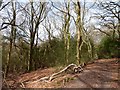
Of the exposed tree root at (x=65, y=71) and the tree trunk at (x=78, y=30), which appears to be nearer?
the exposed tree root at (x=65, y=71)

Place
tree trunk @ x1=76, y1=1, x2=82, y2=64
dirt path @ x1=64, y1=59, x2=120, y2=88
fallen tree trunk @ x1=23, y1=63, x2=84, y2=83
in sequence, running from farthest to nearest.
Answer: tree trunk @ x1=76, y1=1, x2=82, y2=64 < fallen tree trunk @ x1=23, y1=63, x2=84, y2=83 < dirt path @ x1=64, y1=59, x2=120, y2=88

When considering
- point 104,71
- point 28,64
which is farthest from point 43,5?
point 104,71

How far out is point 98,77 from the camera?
31.0 ft

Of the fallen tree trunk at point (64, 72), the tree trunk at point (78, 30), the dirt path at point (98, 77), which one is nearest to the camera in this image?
the dirt path at point (98, 77)

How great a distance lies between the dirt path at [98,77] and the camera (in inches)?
345

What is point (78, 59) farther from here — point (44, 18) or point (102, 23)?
point (44, 18)

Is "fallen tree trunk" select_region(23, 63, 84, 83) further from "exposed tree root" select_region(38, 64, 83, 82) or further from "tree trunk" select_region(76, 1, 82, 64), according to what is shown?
"tree trunk" select_region(76, 1, 82, 64)

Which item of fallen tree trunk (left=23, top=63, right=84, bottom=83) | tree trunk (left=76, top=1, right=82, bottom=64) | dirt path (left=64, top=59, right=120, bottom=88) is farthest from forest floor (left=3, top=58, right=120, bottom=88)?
tree trunk (left=76, top=1, right=82, bottom=64)

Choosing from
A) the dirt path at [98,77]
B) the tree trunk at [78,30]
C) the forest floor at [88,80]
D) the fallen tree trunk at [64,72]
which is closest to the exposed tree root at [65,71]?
the fallen tree trunk at [64,72]

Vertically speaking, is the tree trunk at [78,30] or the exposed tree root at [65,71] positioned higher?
the tree trunk at [78,30]

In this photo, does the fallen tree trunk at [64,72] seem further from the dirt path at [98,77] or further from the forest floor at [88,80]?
the dirt path at [98,77]

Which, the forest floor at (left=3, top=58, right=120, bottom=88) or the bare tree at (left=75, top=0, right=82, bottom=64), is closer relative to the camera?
the forest floor at (left=3, top=58, right=120, bottom=88)

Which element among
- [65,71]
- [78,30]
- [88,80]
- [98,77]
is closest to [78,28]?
[78,30]

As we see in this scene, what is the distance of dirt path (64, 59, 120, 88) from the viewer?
877 centimetres
